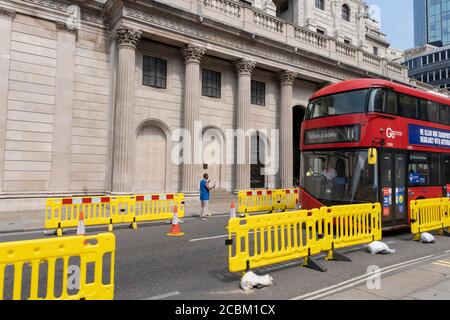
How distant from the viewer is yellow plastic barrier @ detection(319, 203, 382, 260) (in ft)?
21.6

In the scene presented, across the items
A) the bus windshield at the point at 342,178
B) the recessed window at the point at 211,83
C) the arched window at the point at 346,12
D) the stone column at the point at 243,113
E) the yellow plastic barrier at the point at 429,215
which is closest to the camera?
the bus windshield at the point at 342,178

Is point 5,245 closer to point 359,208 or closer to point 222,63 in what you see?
point 359,208

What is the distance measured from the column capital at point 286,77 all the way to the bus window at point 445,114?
11.7m

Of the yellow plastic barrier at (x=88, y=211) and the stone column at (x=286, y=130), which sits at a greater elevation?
the stone column at (x=286, y=130)

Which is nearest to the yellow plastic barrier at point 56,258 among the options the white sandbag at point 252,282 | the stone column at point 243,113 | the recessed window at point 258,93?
the white sandbag at point 252,282

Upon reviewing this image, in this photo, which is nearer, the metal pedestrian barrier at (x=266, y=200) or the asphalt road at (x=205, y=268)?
the asphalt road at (x=205, y=268)

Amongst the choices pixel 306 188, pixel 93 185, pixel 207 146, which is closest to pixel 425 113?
pixel 306 188

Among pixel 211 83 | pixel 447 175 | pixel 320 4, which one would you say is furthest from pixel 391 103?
pixel 320 4

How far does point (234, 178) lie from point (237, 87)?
5.98 metres

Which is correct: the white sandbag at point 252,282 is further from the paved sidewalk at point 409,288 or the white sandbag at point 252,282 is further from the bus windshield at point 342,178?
the bus windshield at point 342,178

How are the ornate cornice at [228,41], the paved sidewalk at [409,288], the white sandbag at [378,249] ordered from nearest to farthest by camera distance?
1. the paved sidewalk at [409,288]
2. the white sandbag at [378,249]
3. the ornate cornice at [228,41]

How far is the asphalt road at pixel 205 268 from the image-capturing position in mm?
4797

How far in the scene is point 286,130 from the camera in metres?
21.4

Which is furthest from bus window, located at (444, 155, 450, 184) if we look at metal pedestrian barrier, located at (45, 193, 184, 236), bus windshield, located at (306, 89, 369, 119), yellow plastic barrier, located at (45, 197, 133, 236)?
yellow plastic barrier, located at (45, 197, 133, 236)
